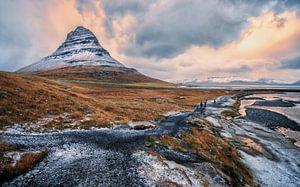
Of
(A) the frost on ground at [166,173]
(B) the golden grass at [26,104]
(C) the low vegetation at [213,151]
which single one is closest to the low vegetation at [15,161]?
(B) the golden grass at [26,104]

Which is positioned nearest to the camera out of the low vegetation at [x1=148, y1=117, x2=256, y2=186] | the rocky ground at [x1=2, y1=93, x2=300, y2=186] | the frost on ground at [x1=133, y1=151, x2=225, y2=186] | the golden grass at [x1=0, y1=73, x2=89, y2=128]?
the rocky ground at [x1=2, y1=93, x2=300, y2=186]

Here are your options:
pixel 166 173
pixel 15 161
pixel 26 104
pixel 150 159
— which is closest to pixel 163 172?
pixel 166 173

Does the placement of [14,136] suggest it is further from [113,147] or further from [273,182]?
[273,182]

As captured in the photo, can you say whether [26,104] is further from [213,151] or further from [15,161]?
[213,151]

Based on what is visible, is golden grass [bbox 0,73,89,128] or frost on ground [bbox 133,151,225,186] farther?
golden grass [bbox 0,73,89,128]

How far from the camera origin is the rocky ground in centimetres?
1806

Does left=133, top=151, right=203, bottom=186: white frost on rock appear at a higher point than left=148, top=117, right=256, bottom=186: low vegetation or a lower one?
higher

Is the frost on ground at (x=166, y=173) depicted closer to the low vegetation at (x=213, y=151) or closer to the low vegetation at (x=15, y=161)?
the low vegetation at (x=213, y=151)

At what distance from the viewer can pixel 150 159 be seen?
2270cm

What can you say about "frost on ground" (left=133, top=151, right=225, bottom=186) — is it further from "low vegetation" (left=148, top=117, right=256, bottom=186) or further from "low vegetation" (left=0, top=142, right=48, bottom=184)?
"low vegetation" (left=0, top=142, right=48, bottom=184)

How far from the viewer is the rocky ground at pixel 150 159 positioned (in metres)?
18.1

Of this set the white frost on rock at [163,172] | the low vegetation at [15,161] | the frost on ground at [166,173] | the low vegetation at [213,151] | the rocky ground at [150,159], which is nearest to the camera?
the low vegetation at [15,161]

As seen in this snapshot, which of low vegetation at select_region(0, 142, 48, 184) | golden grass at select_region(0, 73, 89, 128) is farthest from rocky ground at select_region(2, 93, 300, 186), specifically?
golden grass at select_region(0, 73, 89, 128)

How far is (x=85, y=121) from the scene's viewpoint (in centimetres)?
3541
